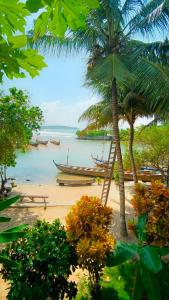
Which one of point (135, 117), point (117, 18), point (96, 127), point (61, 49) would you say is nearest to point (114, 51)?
point (117, 18)

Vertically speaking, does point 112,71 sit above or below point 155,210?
above

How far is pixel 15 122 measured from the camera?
12406mm

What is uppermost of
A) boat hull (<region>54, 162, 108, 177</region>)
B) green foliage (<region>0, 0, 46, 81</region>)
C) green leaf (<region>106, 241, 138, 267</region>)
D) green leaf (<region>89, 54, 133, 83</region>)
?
green leaf (<region>89, 54, 133, 83</region>)

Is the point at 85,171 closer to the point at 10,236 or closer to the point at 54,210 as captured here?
the point at 54,210

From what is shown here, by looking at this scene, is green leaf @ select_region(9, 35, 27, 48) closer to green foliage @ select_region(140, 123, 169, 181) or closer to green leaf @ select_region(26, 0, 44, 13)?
green leaf @ select_region(26, 0, 44, 13)

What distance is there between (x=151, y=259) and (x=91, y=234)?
152 centimetres

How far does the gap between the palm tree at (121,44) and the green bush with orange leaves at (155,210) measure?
128 inches

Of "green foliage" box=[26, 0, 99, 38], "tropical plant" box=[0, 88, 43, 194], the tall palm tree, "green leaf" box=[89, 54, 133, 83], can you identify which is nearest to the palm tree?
"green leaf" box=[89, 54, 133, 83]

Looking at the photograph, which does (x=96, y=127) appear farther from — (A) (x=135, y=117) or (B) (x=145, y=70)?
(B) (x=145, y=70)

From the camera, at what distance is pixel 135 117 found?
47.8 ft

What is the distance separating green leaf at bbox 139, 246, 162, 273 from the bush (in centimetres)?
162

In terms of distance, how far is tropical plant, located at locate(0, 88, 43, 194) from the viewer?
12406mm

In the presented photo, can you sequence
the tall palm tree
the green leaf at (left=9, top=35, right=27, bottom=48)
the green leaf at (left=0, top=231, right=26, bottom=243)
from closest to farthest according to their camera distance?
1. the green leaf at (left=9, top=35, right=27, bottom=48)
2. the green leaf at (left=0, top=231, right=26, bottom=243)
3. the tall palm tree

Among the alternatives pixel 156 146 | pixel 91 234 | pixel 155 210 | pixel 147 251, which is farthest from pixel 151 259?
pixel 156 146
